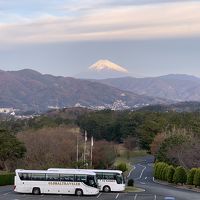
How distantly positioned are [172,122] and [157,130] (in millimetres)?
5898

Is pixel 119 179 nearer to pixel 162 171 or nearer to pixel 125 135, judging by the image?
pixel 162 171

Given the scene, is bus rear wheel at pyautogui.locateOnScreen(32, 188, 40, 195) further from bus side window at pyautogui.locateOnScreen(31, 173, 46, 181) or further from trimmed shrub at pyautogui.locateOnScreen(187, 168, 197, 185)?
trimmed shrub at pyautogui.locateOnScreen(187, 168, 197, 185)

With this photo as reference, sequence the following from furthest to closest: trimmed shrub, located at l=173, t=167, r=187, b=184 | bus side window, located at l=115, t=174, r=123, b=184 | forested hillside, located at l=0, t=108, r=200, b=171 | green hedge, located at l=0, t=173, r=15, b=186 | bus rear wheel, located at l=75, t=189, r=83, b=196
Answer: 1. forested hillside, located at l=0, t=108, r=200, b=171
2. trimmed shrub, located at l=173, t=167, r=187, b=184
3. green hedge, located at l=0, t=173, r=15, b=186
4. bus side window, located at l=115, t=174, r=123, b=184
5. bus rear wheel, located at l=75, t=189, r=83, b=196

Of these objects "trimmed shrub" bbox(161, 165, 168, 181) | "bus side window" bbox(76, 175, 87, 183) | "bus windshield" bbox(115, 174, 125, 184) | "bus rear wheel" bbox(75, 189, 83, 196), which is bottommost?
"trimmed shrub" bbox(161, 165, 168, 181)

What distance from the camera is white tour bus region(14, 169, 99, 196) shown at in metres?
44.1

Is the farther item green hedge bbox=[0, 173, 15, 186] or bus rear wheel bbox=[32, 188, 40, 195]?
green hedge bbox=[0, 173, 15, 186]

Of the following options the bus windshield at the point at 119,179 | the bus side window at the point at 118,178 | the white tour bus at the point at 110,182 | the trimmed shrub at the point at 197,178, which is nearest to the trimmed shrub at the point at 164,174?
the trimmed shrub at the point at 197,178

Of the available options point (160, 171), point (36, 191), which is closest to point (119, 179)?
point (36, 191)

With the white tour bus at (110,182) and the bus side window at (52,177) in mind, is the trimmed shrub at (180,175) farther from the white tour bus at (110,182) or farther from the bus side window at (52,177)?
the bus side window at (52,177)

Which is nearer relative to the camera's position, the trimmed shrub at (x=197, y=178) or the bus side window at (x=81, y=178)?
the bus side window at (x=81, y=178)

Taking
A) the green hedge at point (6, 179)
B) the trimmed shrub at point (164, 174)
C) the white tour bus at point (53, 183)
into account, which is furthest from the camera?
the trimmed shrub at point (164, 174)

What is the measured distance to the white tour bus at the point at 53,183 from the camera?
44125 millimetres

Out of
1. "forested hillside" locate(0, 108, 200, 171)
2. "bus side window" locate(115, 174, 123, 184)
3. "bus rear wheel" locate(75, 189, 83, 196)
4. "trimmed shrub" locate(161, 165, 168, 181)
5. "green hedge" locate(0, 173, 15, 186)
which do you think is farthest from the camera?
"forested hillside" locate(0, 108, 200, 171)

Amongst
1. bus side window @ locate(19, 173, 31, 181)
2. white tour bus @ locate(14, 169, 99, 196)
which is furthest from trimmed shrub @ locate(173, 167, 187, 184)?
bus side window @ locate(19, 173, 31, 181)
